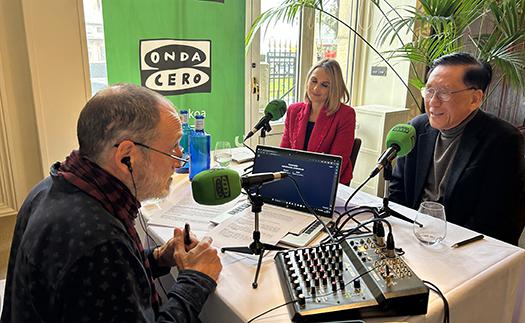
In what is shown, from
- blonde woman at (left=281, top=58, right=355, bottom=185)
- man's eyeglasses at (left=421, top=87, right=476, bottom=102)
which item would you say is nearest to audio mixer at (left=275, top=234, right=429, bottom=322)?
man's eyeglasses at (left=421, top=87, right=476, bottom=102)

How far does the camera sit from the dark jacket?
76 cm

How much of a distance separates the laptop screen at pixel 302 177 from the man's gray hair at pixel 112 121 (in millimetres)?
641

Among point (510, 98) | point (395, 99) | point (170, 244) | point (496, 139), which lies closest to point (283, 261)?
point (170, 244)

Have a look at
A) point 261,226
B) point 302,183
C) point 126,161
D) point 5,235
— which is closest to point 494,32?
point 302,183

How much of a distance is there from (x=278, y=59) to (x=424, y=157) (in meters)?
1.78

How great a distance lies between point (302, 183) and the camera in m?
1.44

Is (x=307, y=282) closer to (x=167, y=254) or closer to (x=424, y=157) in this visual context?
(x=167, y=254)

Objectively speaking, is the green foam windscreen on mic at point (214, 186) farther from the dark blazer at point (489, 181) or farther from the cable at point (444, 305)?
the dark blazer at point (489, 181)

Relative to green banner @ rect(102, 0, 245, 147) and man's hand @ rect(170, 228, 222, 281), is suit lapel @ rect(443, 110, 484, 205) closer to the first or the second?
man's hand @ rect(170, 228, 222, 281)

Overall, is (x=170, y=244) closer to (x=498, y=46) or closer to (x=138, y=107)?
(x=138, y=107)

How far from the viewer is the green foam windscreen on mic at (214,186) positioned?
1031mm

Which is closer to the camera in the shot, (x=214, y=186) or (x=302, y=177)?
(x=214, y=186)

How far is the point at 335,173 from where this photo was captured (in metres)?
1.38

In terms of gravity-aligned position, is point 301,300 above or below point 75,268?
below
